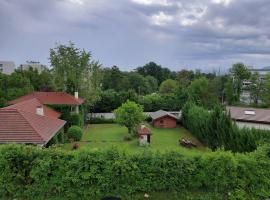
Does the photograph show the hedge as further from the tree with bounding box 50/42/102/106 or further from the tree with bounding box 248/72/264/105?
the tree with bounding box 248/72/264/105

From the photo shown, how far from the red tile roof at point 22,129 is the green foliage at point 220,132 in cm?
1015

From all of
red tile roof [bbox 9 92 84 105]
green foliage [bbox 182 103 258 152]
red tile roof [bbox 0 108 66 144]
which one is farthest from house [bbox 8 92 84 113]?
green foliage [bbox 182 103 258 152]

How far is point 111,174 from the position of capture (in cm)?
1106

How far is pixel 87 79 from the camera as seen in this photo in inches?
1587

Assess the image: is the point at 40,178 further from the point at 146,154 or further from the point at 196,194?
the point at 196,194

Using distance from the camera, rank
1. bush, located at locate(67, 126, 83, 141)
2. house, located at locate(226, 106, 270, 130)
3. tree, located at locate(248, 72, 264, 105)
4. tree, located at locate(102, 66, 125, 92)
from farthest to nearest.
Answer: tree, located at locate(102, 66, 125, 92) < tree, located at locate(248, 72, 264, 105) < bush, located at locate(67, 126, 83, 141) < house, located at locate(226, 106, 270, 130)

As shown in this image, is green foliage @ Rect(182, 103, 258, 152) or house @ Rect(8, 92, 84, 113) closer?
green foliage @ Rect(182, 103, 258, 152)

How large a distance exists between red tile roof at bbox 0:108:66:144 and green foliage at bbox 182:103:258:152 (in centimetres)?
1015

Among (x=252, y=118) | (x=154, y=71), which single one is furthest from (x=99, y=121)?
(x=154, y=71)

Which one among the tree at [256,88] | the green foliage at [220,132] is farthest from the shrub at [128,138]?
the tree at [256,88]

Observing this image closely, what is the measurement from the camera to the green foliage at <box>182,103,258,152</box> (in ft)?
63.1

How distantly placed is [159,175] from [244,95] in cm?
6103

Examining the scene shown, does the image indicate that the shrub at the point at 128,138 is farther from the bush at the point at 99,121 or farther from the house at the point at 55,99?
the bush at the point at 99,121

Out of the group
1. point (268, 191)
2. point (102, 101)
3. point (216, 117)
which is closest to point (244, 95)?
point (102, 101)
